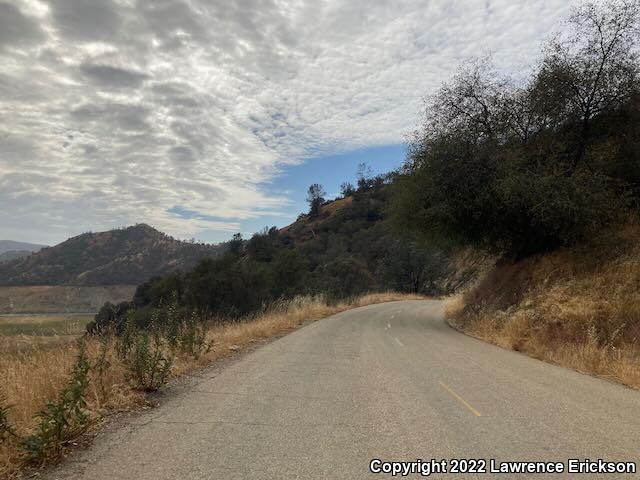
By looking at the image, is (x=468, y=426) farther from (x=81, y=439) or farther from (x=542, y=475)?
(x=81, y=439)

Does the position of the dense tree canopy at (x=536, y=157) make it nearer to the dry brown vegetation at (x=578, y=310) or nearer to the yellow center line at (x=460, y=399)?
the dry brown vegetation at (x=578, y=310)

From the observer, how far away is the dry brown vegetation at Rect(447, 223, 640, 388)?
11.4 m

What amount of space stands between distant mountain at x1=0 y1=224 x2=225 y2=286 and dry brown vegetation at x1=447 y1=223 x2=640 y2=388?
85847 mm

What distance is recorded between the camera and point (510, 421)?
6207 millimetres

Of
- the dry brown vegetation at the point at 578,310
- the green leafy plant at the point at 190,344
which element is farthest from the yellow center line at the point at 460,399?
the green leafy plant at the point at 190,344

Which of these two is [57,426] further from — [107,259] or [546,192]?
[107,259]

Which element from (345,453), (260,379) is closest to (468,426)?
(345,453)

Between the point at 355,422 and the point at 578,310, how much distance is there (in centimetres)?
1073

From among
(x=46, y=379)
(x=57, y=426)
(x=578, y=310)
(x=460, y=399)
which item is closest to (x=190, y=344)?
(x=46, y=379)

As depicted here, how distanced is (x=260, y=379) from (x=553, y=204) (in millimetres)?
12328

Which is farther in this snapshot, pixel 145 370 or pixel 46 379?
pixel 145 370

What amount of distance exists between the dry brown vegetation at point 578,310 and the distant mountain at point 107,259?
8585cm

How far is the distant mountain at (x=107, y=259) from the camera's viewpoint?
103 metres

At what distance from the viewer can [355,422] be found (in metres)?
6.14
